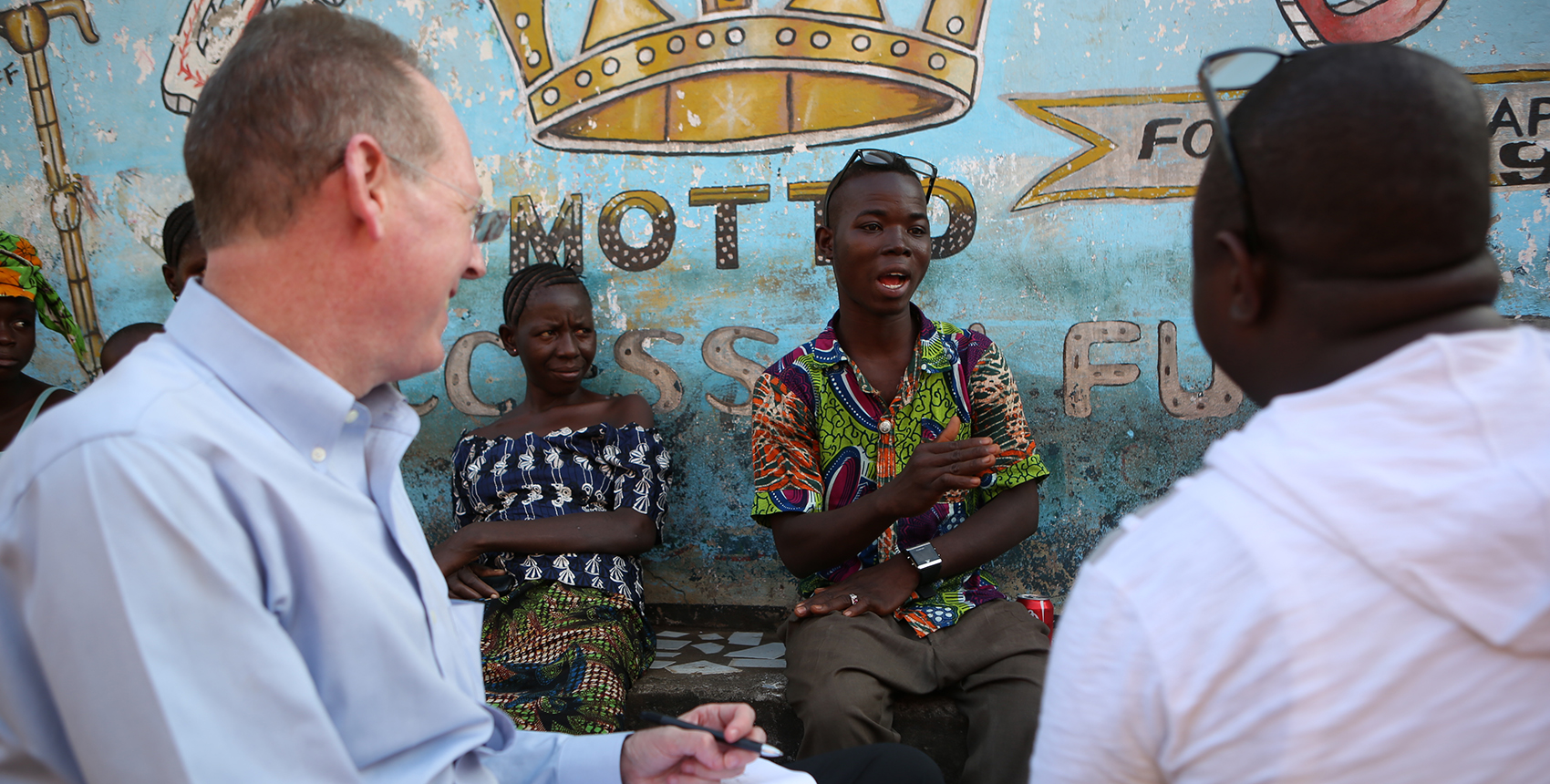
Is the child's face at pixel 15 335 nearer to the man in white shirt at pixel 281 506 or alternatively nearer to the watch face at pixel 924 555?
the man in white shirt at pixel 281 506

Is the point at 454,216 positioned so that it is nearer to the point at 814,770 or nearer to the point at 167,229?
the point at 814,770

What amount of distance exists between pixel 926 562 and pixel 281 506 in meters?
1.72

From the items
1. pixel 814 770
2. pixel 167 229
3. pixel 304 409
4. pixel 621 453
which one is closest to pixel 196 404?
pixel 304 409

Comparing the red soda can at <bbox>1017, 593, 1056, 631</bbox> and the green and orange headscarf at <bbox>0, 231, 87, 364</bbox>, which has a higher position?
the green and orange headscarf at <bbox>0, 231, 87, 364</bbox>

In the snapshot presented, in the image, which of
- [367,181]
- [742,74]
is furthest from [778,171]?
[367,181]

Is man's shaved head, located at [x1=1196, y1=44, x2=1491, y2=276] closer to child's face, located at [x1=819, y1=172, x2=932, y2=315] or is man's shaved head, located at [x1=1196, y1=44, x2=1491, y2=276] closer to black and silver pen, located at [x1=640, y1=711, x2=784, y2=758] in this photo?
black and silver pen, located at [x1=640, y1=711, x2=784, y2=758]

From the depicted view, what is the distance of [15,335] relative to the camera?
10.5ft

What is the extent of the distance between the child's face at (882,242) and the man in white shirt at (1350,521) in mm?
1676

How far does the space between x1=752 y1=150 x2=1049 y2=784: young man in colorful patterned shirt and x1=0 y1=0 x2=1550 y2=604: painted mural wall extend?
56 cm

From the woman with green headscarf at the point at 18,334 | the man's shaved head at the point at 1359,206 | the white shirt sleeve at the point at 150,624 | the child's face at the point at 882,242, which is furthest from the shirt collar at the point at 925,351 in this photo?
the woman with green headscarf at the point at 18,334

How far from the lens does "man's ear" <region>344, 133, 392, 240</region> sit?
1154 millimetres

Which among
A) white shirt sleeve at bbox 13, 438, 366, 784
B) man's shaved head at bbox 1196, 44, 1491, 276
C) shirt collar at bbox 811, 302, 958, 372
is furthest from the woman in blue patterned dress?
man's shaved head at bbox 1196, 44, 1491, 276

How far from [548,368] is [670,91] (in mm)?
1105

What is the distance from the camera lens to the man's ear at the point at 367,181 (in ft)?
3.79
